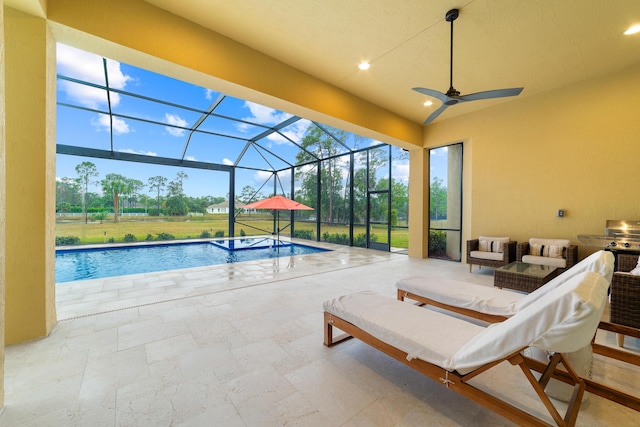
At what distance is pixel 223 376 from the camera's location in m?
1.94

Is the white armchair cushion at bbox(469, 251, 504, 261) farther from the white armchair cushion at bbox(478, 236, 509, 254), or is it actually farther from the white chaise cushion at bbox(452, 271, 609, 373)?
the white chaise cushion at bbox(452, 271, 609, 373)

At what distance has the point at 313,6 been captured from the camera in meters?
2.96

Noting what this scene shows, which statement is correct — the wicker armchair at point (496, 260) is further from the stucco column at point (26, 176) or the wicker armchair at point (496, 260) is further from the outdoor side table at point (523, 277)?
the stucco column at point (26, 176)

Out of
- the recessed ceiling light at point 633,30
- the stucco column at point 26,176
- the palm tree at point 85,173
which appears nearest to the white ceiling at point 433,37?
the recessed ceiling light at point 633,30

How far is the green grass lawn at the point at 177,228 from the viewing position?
8211 millimetres

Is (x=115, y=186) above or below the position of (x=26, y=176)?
above

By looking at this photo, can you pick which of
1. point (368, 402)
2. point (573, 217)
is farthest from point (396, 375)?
point (573, 217)

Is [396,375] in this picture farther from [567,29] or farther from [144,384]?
[567,29]

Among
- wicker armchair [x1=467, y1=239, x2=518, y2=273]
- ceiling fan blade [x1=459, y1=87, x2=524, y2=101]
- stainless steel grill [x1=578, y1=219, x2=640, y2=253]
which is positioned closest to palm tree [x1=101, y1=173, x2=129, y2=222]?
ceiling fan blade [x1=459, y1=87, x2=524, y2=101]

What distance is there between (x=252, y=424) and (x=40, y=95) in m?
3.58

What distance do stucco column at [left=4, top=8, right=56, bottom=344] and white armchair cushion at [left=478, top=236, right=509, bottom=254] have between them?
7.07 m

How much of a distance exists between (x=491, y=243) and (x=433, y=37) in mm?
4253

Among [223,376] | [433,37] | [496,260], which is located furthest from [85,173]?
[496,260]

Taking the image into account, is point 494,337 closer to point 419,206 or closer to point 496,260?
point 496,260
